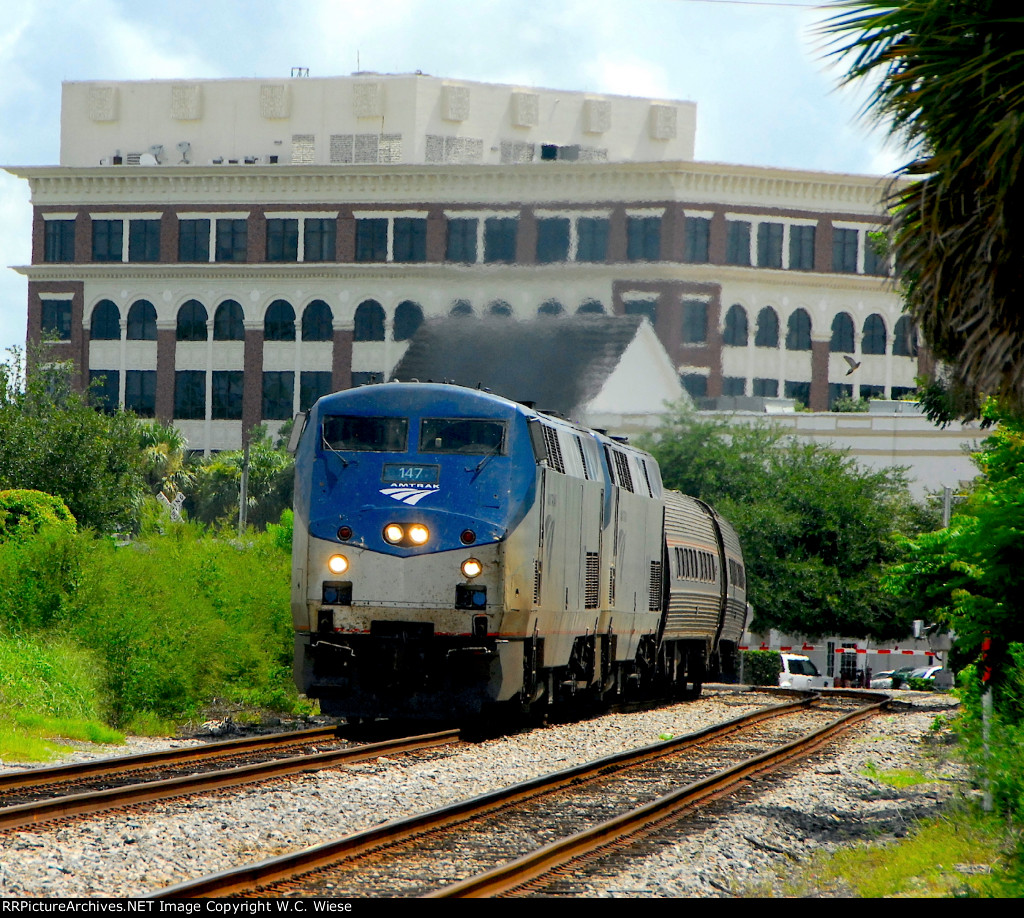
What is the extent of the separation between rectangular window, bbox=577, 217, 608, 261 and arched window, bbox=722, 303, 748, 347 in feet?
28.9

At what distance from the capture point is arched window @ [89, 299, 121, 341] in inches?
3536

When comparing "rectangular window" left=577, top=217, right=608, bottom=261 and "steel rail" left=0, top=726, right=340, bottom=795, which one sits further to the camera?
"rectangular window" left=577, top=217, right=608, bottom=261

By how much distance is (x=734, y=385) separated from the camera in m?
86.5

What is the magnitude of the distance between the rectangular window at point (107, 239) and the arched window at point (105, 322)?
2722 millimetres

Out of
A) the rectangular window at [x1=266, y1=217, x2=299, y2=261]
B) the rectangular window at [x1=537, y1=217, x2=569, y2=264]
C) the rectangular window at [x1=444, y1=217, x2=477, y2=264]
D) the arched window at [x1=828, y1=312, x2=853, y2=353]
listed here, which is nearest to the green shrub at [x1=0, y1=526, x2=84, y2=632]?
the rectangular window at [x1=537, y1=217, x2=569, y2=264]

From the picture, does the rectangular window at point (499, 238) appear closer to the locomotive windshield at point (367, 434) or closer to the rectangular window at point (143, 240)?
the rectangular window at point (143, 240)

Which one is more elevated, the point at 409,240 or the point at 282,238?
the point at 282,238

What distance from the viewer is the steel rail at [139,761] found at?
13297 millimetres

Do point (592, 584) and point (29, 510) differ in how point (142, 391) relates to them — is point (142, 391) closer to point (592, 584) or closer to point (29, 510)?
point (29, 510)

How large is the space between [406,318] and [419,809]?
75.0 meters

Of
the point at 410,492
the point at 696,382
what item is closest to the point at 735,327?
the point at 696,382

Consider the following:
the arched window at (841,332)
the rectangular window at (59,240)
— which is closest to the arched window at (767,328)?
the arched window at (841,332)

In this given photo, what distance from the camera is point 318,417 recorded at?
18281 millimetres

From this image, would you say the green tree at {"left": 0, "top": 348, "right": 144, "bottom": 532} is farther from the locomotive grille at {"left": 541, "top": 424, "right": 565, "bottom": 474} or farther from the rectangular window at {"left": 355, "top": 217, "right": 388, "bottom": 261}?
the rectangular window at {"left": 355, "top": 217, "right": 388, "bottom": 261}
